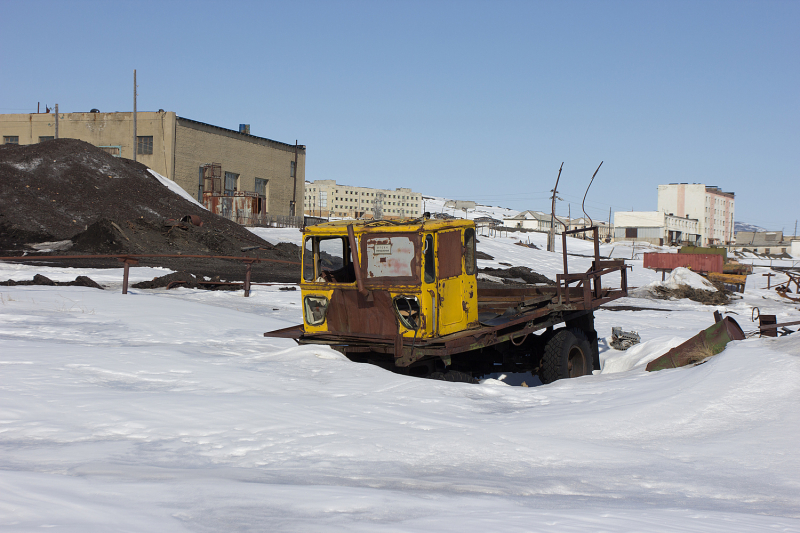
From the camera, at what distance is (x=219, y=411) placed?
17.7 feet

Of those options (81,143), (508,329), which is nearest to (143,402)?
(508,329)

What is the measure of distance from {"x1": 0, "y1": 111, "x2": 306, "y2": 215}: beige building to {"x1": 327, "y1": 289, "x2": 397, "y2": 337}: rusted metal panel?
4098 centimetres

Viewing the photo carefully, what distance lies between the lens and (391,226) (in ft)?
→ 26.1

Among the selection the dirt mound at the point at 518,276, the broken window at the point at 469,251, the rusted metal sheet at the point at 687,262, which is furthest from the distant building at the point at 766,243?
the broken window at the point at 469,251

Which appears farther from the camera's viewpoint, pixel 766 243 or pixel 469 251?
pixel 766 243

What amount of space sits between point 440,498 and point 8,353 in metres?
5.28

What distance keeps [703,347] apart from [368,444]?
17.6 feet

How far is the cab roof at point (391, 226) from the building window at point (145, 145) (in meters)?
45.8

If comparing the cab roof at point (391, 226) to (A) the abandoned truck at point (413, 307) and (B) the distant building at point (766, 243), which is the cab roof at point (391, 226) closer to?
(A) the abandoned truck at point (413, 307)

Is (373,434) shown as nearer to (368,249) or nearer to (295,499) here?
(295,499)

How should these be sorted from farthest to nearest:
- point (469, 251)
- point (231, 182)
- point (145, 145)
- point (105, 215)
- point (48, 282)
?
1. point (231, 182)
2. point (145, 145)
3. point (105, 215)
4. point (48, 282)
5. point (469, 251)

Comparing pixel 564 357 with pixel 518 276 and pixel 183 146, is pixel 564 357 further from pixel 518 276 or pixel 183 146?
pixel 183 146

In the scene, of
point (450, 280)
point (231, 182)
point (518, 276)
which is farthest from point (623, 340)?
point (231, 182)

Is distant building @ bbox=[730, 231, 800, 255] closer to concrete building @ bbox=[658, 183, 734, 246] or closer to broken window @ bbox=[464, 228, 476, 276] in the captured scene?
concrete building @ bbox=[658, 183, 734, 246]
